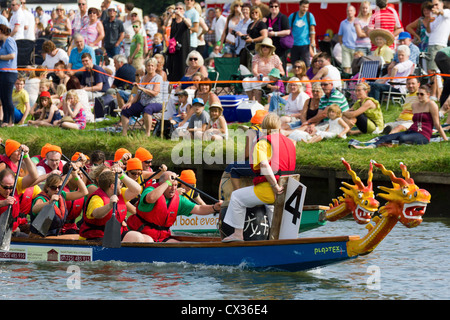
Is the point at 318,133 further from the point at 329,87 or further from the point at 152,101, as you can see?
the point at 152,101

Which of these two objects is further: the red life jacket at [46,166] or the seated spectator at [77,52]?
the seated spectator at [77,52]

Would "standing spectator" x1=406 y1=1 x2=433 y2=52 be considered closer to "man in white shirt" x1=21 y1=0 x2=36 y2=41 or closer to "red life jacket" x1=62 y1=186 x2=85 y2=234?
"man in white shirt" x1=21 y1=0 x2=36 y2=41

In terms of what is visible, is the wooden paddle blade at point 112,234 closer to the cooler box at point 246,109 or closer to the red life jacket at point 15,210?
the red life jacket at point 15,210

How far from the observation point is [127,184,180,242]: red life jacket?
1056 cm

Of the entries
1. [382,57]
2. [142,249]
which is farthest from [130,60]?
[142,249]

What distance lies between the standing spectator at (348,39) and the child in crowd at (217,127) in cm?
445

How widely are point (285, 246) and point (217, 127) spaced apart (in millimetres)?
5965

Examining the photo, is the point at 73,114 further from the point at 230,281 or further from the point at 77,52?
the point at 230,281

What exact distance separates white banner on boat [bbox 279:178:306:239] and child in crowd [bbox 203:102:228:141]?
5459 millimetres

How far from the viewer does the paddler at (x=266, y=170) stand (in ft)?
30.9

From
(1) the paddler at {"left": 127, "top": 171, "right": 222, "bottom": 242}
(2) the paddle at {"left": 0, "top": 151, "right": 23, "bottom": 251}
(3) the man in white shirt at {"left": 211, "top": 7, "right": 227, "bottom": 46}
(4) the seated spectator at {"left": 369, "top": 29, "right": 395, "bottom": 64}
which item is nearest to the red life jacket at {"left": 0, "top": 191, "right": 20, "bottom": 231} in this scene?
(2) the paddle at {"left": 0, "top": 151, "right": 23, "bottom": 251}

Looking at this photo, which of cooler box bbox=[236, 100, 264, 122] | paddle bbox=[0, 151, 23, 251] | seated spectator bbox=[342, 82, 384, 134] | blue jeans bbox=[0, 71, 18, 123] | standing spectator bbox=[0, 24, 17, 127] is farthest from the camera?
blue jeans bbox=[0, 71, 18, 123]

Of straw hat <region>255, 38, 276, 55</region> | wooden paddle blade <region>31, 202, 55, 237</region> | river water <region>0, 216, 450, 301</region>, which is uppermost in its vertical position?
straw hat <region>255, 38, 276, 55</region>

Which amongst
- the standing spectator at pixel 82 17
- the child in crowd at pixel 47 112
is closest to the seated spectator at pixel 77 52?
the child in crowd at pixel 47 112
